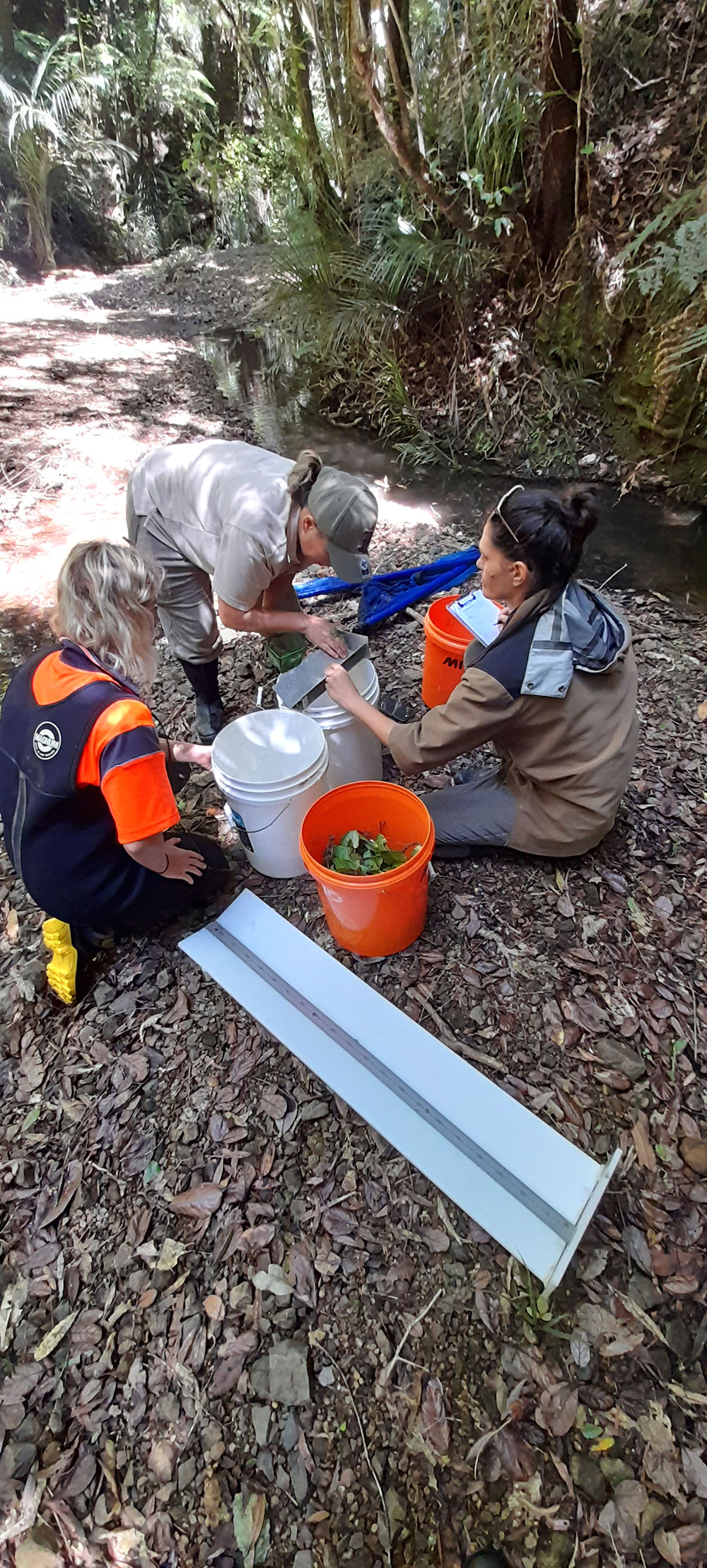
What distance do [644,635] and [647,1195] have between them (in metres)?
2.65

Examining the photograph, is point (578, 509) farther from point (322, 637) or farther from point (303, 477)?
point (322, 637)

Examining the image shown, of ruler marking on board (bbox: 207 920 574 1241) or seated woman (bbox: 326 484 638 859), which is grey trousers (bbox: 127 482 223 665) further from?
ruler marking on board (bbox: 207 920 574 1241)

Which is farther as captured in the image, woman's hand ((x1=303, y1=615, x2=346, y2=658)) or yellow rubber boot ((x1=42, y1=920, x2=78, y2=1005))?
woman's hand ((x1=303, y1=615, x2=346, y2=658))

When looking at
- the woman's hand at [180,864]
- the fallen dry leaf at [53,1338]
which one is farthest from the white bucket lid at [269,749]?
the fallen dry leaf at [53,1338]

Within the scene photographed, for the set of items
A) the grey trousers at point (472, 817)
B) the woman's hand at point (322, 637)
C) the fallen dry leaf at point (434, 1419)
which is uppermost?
the woman's hand at point (322, 637)

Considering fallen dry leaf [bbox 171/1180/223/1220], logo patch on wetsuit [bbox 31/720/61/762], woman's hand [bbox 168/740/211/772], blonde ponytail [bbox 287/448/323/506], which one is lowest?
fallen dry leaf [bbox 171/1180/223/1220]

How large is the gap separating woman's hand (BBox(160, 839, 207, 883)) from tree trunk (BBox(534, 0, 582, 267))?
5251 mm

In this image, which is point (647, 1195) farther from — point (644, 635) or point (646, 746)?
point (644, 635)

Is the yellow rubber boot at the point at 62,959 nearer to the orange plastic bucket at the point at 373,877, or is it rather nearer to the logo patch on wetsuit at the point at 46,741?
Answer: the logo patch on wetsuit at the point at 46,741

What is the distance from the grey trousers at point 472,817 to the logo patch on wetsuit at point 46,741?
121 centimetres

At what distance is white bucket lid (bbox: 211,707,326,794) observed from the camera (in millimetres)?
2293

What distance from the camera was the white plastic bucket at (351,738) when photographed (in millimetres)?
2469

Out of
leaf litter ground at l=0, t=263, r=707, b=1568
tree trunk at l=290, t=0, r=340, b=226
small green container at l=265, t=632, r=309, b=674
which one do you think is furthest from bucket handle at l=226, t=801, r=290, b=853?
tree trunk at l=290, t=0, r=340, b=226

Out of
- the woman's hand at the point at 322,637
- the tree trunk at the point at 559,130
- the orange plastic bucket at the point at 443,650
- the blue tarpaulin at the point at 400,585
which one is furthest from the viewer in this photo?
the tree trunk at the point at 559,130
